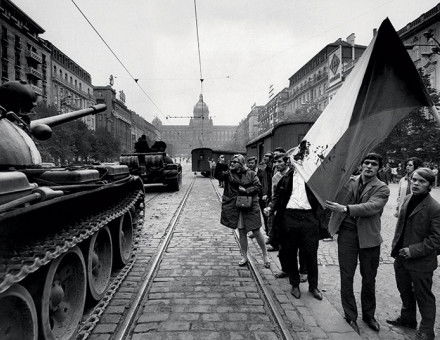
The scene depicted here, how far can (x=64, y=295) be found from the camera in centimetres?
355

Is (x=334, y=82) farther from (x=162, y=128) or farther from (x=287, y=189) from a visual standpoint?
(x=162, y=128)

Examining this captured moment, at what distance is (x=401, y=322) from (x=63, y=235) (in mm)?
3483

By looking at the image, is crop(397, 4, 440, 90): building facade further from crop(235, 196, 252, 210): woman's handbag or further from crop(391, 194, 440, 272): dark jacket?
crop(391, 194, 440, 272): dark jacket

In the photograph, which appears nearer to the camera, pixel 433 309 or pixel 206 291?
pixel 433 309

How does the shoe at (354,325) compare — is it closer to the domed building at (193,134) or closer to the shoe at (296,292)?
the shoe at (296,292)

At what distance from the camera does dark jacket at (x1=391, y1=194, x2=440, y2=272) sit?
126 inches

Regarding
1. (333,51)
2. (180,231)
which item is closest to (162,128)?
(333,51)

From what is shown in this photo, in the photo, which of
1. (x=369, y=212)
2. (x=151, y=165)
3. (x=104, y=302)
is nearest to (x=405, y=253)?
(x=369, y=212)

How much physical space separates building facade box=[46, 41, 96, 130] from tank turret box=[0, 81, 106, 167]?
48546 millimetres

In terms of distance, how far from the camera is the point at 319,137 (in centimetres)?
361

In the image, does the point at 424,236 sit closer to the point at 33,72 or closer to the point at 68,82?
the point at 33,72

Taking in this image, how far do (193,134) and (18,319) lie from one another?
440 ft

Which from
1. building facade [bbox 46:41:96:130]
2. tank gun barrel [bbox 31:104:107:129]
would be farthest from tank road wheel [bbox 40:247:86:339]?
building facade [bbox 46:41:96:130]

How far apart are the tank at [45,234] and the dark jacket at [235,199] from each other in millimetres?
1639
